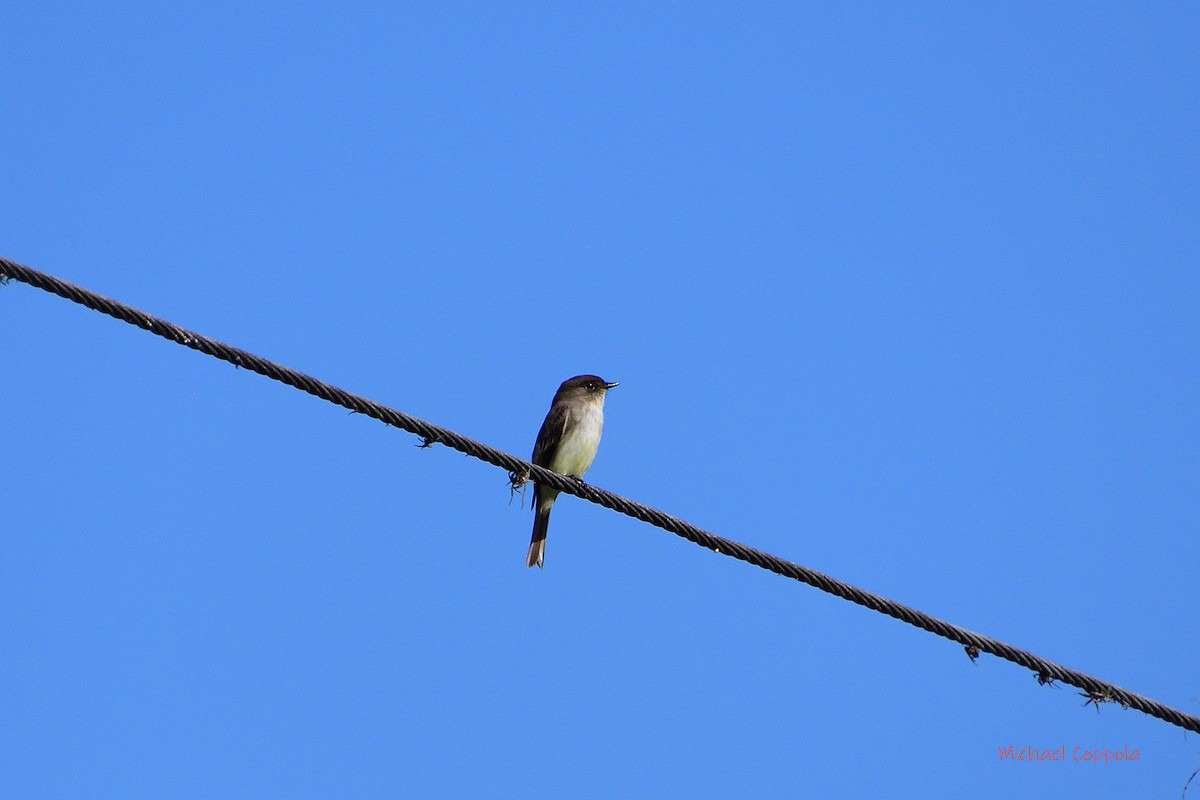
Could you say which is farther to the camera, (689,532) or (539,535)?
(539,535)

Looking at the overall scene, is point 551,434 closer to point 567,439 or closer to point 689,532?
point 567,439

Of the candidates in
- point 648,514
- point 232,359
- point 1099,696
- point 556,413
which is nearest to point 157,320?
point 232,359

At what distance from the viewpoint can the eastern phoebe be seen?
37.7 ft

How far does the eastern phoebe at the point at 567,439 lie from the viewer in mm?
11500

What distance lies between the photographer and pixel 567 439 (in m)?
11.5

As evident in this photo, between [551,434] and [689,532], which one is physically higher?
[551,434]

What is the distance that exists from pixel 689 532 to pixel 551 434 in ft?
16.6

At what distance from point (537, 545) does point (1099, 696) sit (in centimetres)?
589

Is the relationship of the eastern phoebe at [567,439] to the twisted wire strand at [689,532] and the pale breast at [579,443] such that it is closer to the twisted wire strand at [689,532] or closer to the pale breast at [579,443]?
the pale breast at [579,443]

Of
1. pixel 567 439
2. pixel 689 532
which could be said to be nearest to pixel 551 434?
pixel 567 439

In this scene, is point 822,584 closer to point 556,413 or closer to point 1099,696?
point 1099,696

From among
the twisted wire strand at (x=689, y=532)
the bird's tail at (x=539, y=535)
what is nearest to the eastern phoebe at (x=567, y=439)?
the bird's tail at (x=539, y=535)

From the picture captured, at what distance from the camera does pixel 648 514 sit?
6699 millimetres

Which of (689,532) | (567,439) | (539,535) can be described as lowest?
(689,532)
